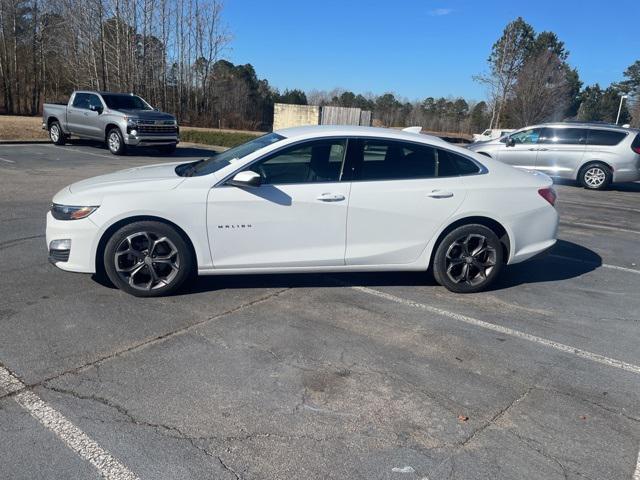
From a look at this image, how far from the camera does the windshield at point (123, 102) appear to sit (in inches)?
648

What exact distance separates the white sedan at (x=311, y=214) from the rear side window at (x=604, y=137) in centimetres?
1037

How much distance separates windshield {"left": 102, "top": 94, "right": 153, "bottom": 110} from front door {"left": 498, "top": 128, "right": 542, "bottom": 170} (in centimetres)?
1166

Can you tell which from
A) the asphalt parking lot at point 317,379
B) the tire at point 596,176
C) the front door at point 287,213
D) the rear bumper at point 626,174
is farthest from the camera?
the tire at point 596,176

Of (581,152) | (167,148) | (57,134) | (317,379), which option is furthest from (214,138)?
(317,379)

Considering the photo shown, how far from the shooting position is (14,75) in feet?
123

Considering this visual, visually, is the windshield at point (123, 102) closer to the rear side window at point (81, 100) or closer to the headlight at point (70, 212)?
the rear side window at point (81, 100)

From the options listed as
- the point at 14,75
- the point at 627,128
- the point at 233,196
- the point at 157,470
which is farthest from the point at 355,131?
the point at 14,75

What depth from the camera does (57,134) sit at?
18.4 metres

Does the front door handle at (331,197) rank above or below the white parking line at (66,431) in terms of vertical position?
above

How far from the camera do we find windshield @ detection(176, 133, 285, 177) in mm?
4750

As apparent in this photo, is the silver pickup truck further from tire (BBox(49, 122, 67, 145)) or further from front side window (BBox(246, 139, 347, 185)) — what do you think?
front side window (BBox(246, 139, 347, 185))

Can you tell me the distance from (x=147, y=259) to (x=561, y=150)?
13.0 metres

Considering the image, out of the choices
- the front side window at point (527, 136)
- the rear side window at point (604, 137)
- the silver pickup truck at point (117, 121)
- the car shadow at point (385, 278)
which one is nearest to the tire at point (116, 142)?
the silver pickup truck at point (117, 121)

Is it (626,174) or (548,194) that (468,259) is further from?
(626,174)
